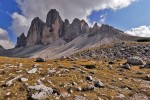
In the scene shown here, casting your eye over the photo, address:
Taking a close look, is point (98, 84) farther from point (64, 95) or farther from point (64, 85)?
point (64, 95)

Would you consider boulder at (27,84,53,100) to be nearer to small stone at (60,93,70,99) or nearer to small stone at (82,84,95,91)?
small stone at (60,93,70,99)

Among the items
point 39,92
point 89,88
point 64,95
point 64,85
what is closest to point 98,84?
point 89,88

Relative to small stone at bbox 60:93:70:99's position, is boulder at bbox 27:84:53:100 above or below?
above

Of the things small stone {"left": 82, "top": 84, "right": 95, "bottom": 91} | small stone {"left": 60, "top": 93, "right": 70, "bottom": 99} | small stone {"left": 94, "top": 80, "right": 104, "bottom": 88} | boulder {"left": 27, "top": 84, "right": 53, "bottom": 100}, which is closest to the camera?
boulder {"left": 27, "top": 84, "right": 53, "bottom": 100}

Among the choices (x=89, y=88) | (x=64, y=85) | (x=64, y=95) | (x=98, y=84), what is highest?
(x=64, y=85)

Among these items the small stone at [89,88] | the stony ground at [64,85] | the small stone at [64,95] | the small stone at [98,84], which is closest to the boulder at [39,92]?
the stony ground at [64,85]

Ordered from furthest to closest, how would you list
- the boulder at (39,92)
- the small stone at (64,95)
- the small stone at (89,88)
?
the small stone at (89,88) < the small stone at (64,95) < the boulder at (39,92)

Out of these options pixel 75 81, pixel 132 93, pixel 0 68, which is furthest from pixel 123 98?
pixel 0 68

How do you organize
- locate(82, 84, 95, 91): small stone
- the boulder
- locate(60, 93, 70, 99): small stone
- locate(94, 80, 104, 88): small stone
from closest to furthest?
the boulder
locate(60, 93, 70, 99): small stone
locate(82, 84, 95, 91): small stone
locate(94, 80, 104, 88): small stone

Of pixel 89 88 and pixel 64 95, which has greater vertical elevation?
pixel 89 88

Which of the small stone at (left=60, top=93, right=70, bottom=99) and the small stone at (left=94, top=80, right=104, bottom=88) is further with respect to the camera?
the small stone at (left=94, top=80, right=104, bottom=88)

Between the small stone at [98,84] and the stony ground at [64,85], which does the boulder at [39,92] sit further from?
the small stone at [98,84]

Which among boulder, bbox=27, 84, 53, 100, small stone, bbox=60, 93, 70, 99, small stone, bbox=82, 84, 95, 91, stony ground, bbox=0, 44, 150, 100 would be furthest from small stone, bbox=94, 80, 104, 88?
boulder, bbox=27, 84, 53, 100

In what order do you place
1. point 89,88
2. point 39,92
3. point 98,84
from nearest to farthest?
1. point 39,92
2. point 89,88
3. point 98,84
